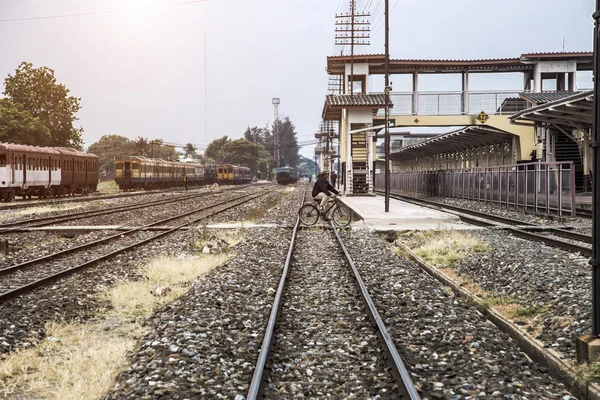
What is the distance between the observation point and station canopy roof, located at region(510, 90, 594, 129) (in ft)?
62.8

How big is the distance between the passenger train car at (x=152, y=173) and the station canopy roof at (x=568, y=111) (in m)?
34.9

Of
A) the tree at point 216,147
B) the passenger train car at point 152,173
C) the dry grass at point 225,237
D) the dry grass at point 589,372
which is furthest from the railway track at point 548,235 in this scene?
the tree at point 216,147

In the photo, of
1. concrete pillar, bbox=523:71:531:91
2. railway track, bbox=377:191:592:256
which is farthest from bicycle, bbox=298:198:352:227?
concrete pillar, bbox=523:71:531:91

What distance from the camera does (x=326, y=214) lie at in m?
18.8

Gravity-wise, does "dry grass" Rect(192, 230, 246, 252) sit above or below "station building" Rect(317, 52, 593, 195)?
below

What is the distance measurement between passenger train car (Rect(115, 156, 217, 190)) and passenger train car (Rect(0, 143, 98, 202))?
15.8 feet

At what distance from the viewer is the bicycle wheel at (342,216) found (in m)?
18.1

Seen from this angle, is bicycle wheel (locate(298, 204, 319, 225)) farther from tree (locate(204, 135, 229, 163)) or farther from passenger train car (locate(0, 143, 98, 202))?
tree (locate(204, 135, 229, 163))

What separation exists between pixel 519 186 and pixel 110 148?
406ft

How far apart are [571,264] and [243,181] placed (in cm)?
8402

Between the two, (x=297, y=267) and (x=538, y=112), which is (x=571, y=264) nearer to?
(x=297, y=267)

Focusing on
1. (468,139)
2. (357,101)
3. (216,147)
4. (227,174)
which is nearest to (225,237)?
(357,101)

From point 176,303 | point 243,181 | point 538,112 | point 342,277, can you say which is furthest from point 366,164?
point 243,181

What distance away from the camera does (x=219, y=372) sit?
4.95 metres
